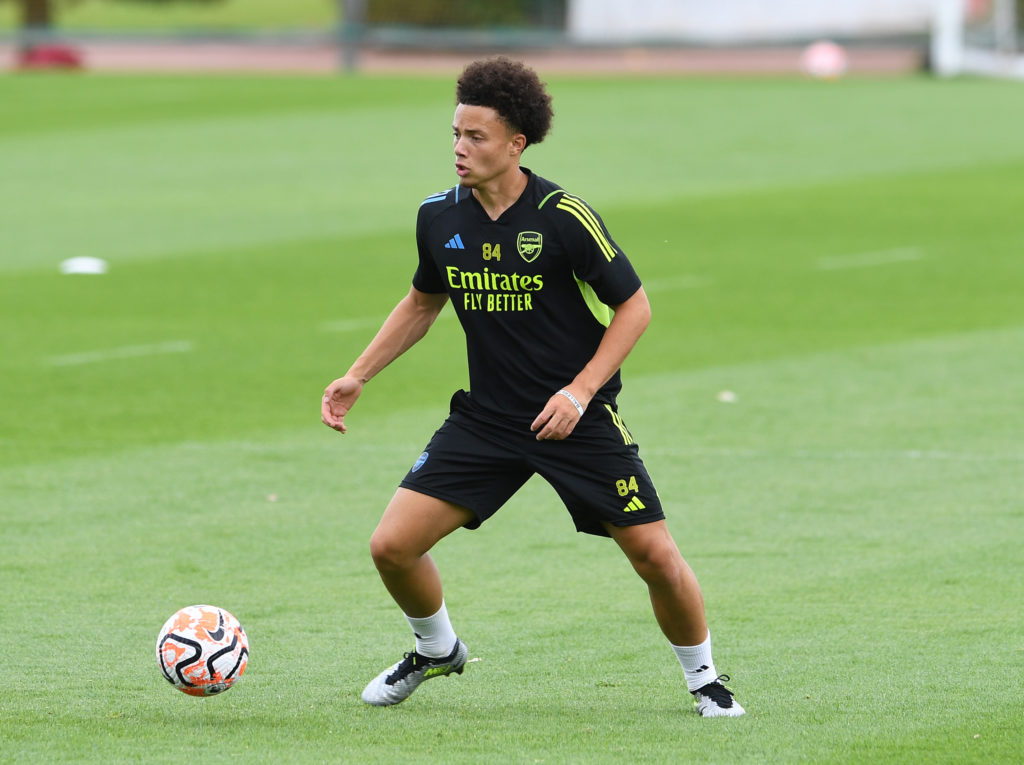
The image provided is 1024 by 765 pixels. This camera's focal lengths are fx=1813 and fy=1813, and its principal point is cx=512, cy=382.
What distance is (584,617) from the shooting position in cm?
762

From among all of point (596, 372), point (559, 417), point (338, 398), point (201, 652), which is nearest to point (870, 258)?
point (338, 398)

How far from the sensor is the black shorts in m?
6.17

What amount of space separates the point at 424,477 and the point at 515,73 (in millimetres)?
1424

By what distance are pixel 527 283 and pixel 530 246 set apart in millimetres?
130

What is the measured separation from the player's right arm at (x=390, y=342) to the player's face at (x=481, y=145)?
1.98ft

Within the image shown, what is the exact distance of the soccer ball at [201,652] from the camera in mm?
6234

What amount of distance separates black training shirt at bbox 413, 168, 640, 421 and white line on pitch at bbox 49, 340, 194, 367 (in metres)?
7.84

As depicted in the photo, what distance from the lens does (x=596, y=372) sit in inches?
237

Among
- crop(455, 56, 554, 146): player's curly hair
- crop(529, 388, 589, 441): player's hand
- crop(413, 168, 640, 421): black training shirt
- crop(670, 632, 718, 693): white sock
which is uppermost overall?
crop(455, 56, 554, 146): player's curly hair

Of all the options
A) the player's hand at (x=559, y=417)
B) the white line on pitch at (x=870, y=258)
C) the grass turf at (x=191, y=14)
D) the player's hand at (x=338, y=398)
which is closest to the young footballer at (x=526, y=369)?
the player's hand at (x=559, y=417)

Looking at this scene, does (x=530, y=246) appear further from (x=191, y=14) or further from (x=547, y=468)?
(x=191, y=14)

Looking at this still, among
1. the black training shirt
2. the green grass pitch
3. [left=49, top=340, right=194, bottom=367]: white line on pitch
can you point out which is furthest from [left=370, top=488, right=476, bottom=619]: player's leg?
[left=49, top=340, right=194, bottom=367]: white line on pitch

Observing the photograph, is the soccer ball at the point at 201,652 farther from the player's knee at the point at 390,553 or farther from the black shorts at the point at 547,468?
the black shorts at the point at 547,468

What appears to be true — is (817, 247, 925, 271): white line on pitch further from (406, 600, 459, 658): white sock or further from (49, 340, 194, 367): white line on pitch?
(406, 600, 459, 658): white sock
